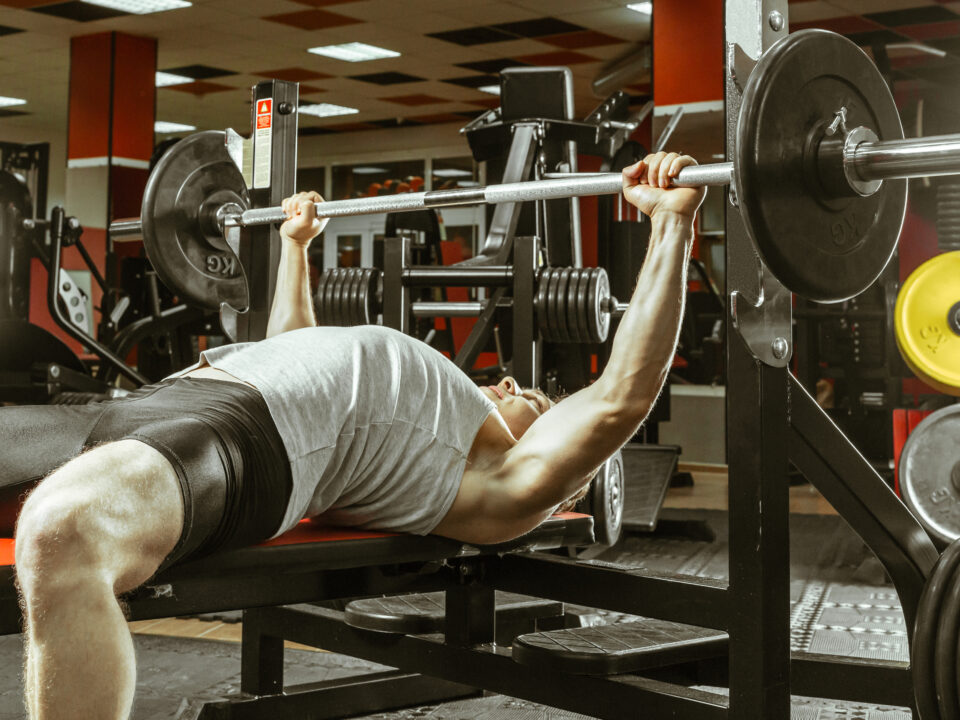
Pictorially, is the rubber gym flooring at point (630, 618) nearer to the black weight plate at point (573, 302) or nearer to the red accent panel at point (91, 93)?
the black weight plate at point (573, 302)

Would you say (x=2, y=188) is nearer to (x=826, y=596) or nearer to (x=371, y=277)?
(x=371, y=277)

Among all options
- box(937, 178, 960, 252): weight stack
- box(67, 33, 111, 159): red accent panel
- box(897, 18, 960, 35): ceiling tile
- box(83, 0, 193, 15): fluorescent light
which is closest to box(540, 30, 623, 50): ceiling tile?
box(897, 18, 960, 35): ceiling tile

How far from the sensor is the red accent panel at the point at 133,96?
8570 mm

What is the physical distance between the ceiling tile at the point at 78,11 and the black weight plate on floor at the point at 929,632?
771cm

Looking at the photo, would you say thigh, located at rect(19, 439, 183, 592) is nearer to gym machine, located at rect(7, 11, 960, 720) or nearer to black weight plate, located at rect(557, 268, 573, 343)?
gym machine, located at rect(7, 11, 960, 720)

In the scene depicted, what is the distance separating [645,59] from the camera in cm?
829

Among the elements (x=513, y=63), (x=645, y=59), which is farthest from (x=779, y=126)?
(x=513, y=63)

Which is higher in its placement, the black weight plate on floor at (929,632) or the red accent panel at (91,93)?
the red accent panel at (91,93)

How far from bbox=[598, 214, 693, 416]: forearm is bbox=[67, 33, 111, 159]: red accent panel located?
7722 mm

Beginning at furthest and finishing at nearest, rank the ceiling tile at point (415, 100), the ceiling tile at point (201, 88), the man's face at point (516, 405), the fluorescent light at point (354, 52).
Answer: the ceiling tile at point (415, 100), the ceiling tile at point (201, 88), the fluorescent light at point (354, 52), the man's face at point (516, 405)

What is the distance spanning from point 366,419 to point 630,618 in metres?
1.73

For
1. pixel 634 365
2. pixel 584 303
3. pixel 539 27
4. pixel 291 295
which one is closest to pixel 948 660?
pixel 634 365

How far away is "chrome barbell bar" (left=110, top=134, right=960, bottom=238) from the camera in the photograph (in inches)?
54.4

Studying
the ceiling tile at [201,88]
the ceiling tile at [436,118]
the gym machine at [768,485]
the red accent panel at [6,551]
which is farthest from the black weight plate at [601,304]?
the ceiling tile at [436,118]
